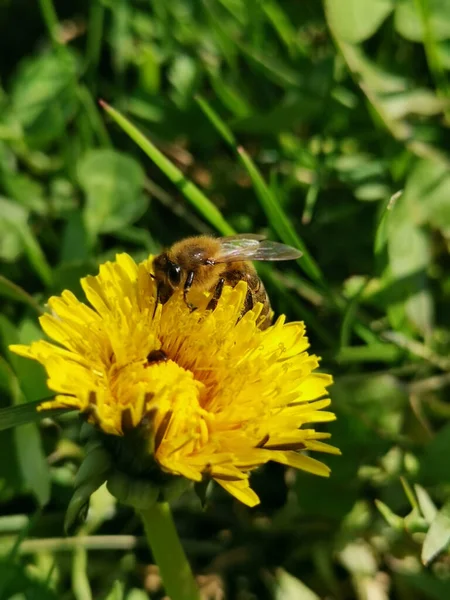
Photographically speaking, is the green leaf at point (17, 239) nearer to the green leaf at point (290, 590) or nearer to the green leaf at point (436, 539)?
the green leaf at point (290, 590)

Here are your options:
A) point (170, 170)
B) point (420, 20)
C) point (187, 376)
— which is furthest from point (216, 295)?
point (420, 20)

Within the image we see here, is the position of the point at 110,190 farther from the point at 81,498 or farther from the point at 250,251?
the point at 81,498

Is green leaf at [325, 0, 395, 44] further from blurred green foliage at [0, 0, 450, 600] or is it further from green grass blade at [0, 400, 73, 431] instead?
green grass blade at [0, 400, 73, 431]

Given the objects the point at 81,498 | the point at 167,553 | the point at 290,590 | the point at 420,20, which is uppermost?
the point at 81,498

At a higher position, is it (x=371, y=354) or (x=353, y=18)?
(x=353, y=18)

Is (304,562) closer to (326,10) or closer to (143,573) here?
(143,573)

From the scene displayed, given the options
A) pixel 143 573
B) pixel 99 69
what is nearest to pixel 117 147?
pixel 99 69
